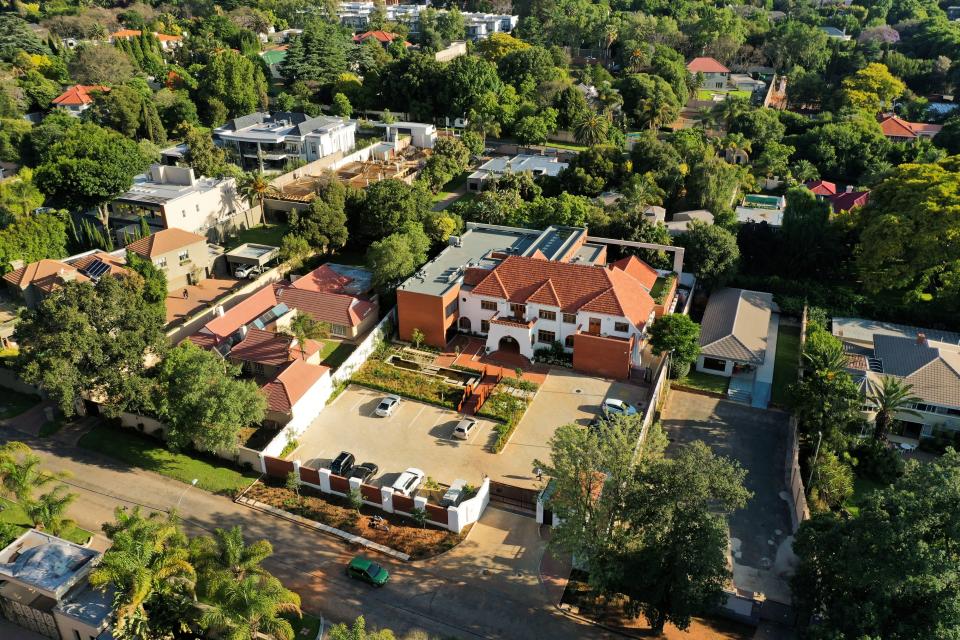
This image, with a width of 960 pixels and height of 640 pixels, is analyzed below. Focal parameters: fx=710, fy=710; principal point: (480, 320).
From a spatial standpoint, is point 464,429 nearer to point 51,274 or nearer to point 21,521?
point 21,521

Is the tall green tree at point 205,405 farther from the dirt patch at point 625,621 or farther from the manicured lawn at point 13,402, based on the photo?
the dirt patch at point 625,621

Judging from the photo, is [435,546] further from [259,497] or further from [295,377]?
[295,377]

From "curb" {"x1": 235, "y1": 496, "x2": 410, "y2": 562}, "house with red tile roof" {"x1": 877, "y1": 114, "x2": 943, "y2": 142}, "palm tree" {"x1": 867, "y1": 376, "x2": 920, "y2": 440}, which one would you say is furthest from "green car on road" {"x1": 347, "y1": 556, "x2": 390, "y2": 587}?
"house with red tile roof" {"x1": 877, "y1": 114, "x2": 943, "y2": 142}

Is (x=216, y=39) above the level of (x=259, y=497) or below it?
above

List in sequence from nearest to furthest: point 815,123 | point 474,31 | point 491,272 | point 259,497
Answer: point 259,497
point 491,272
point 815,123
point 474,31

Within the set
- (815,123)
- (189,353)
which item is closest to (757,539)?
(189,353)

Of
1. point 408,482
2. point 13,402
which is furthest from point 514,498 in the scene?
point 13,402
